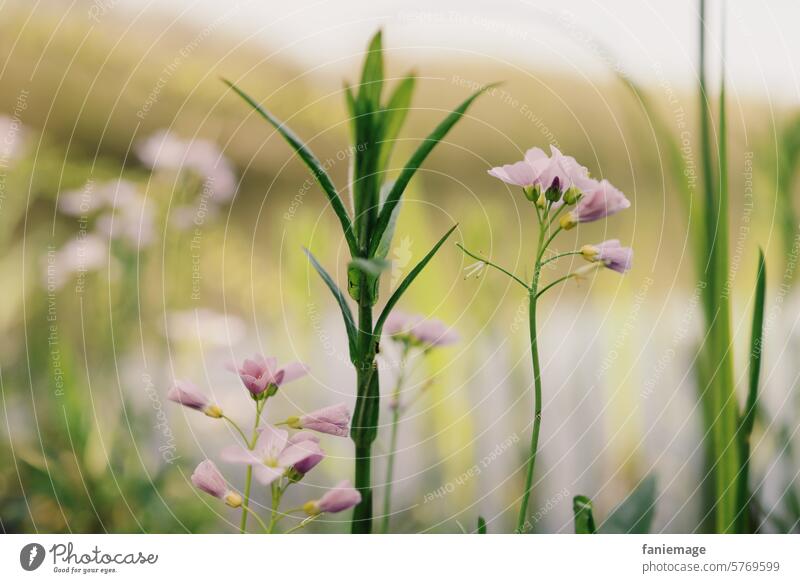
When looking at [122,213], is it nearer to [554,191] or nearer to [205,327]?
[205,327]

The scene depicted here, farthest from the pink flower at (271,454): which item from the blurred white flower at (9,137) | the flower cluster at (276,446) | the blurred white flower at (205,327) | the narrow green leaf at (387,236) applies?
the blurred white flower at (9,137)

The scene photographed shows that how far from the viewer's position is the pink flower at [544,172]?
1.16ft

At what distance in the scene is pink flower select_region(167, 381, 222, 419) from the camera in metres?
0.35

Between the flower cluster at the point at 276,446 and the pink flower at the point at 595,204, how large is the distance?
0.51 ft

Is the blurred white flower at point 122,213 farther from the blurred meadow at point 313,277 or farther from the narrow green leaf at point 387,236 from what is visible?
the narrow green leaf at point 387,236

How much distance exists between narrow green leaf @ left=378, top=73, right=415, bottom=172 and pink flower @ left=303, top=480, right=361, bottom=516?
0.55 ft

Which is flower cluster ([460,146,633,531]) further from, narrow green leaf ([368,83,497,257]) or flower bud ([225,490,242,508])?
flower bud ([225,490,242,508])

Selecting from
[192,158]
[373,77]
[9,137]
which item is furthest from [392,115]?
[9,137]

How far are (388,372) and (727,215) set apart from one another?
0.28 metres

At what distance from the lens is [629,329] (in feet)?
2.05

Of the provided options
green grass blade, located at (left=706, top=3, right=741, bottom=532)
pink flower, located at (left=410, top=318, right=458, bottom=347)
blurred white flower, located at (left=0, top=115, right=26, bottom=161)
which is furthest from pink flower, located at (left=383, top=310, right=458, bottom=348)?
blurred white flower, located at (left=0, top=115, right=26, bottom=161)

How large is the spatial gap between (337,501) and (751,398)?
11.2 inches
